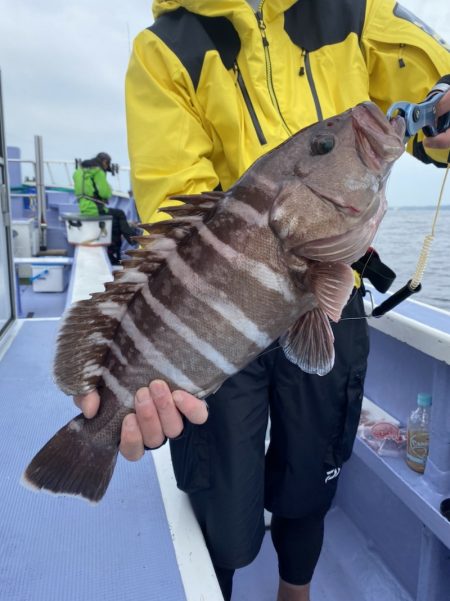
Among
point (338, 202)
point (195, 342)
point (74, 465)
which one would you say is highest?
point (338, 202)

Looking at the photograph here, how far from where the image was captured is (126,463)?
2066 millimetres

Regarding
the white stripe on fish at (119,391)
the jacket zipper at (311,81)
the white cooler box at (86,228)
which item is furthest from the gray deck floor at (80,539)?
the white cooler box at (86,228)

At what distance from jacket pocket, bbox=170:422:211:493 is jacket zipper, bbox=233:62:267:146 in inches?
41.9

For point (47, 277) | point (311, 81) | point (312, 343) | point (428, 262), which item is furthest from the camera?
→ point (47, 277)

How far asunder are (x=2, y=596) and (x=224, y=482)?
2.50 feet

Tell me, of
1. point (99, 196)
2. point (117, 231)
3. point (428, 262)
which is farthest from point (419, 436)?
point (99, 196)

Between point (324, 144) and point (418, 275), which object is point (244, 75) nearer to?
point (324, 144)

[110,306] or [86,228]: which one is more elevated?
[110,306]

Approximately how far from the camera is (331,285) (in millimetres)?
1184

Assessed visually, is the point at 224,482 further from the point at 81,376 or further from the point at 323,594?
the point at 323,594

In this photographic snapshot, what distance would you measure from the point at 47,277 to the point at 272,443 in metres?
6.92

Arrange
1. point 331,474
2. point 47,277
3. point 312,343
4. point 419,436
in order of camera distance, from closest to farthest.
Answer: point 312,343 < point 331,474 < point 419,436 < point 47,277

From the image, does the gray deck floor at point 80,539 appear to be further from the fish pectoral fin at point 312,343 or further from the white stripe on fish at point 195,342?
the fish pectoral fin at point 312,343

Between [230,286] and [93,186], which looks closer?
[230,286]
